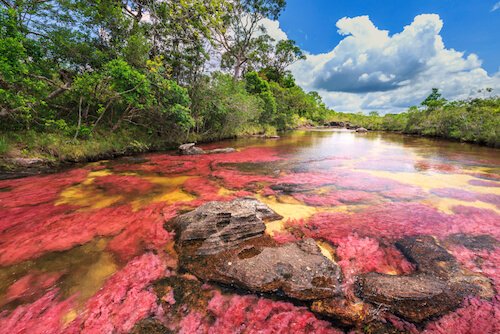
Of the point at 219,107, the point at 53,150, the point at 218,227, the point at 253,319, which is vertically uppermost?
the point at 219,107

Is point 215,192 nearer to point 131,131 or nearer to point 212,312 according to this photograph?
point 212,312

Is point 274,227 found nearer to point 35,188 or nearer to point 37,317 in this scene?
point 37,317

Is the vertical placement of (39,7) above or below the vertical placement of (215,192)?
above

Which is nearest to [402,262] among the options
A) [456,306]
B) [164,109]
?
[456,306]

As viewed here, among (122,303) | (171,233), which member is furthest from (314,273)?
(171,233)

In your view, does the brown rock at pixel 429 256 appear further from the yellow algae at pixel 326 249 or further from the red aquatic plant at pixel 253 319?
the red aquatic plant at pixel 253 319

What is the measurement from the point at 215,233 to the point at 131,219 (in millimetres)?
2197

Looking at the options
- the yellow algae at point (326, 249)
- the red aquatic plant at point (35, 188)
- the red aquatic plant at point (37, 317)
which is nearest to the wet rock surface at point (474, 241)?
the yellow algae at point (326, 249)

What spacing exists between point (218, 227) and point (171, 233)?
1.01 metres

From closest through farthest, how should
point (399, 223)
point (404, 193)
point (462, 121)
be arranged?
point (399, 223) → point (404, 193) → point (462, 121)

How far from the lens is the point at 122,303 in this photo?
8.25 feet

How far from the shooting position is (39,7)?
8.58m

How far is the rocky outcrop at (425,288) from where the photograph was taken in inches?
94.1

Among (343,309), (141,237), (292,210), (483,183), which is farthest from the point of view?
(483,183)
